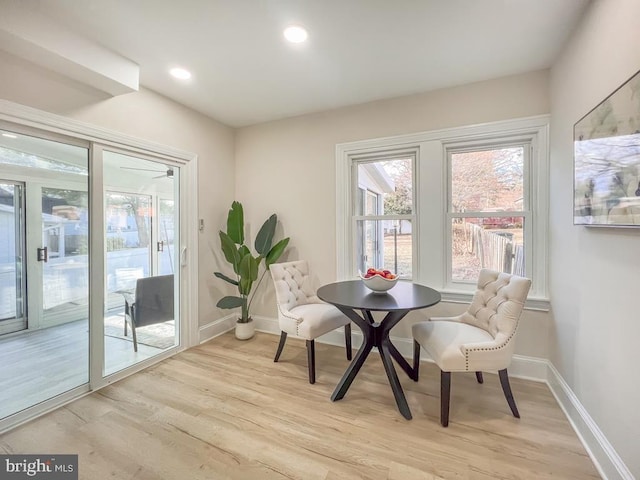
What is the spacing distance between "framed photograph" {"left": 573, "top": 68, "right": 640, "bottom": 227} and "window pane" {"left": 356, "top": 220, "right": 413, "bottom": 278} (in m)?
1.43

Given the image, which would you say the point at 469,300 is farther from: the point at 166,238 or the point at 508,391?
the point at 166,238

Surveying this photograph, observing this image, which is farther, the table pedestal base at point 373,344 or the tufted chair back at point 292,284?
the tufted chair back at point 292,284

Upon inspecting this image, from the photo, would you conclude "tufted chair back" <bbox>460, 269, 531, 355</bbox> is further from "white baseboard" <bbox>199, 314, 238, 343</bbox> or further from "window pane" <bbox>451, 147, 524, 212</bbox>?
"white baseboard" <bbox>199, 314, 238, 343</bbox>

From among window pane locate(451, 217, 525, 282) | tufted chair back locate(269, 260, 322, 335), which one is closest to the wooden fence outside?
window pane locate(451, 217, 525, 282)

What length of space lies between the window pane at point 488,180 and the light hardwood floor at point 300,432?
1554 mm

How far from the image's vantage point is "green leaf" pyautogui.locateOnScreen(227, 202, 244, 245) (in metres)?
3.37

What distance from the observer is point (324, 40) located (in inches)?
79.4

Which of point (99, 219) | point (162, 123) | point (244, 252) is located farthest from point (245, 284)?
point (162, 123)

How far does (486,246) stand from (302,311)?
6.05ft

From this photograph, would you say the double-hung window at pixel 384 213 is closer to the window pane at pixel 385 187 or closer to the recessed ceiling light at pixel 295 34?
the window pane at pixel 385 187

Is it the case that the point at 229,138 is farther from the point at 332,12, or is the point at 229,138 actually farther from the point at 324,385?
the point at 324,385

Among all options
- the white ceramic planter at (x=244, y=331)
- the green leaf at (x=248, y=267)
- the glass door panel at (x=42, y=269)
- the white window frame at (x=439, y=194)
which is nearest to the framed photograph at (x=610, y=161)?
the white window frame at (x=439, y=194)

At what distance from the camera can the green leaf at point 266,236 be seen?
3.36 meters

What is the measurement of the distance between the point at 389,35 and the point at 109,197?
2594 millimetres
